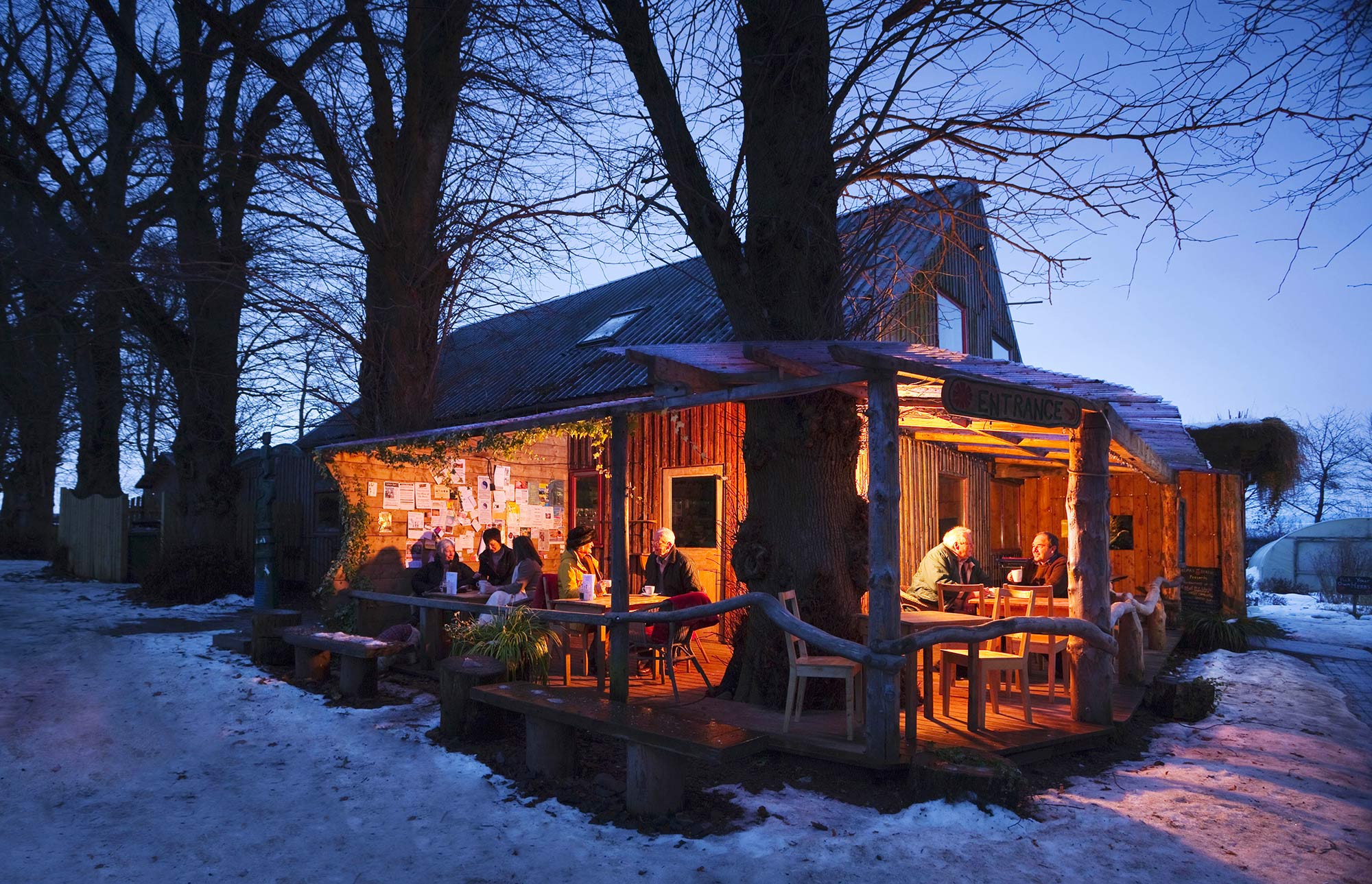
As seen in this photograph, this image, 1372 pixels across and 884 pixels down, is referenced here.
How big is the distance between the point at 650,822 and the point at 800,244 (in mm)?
4129

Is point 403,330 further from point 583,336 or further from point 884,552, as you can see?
point 884,552

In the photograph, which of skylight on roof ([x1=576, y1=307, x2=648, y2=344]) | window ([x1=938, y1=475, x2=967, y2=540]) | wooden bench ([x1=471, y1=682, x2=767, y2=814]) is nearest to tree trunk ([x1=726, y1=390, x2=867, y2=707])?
wooden bench ([x1=471, y1=682, x2=767, y2=814])

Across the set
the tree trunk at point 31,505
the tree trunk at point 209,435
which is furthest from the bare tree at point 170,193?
the tree trunk at point 31,505

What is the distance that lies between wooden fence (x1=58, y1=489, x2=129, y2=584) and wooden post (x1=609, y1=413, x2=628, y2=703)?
15.9 m

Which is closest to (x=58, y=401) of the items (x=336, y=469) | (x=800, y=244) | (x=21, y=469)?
(x=21, y=469)

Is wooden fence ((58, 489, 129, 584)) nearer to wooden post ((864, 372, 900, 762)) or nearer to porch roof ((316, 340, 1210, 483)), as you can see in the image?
porch roof ((316, 340, 1210, 483))

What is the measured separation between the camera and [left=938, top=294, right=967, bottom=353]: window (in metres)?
14.2

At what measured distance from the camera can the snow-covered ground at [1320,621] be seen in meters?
13.1

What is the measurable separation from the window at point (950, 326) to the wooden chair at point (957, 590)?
20.7ft

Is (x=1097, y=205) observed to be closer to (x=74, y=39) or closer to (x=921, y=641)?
(x=921, y=641)

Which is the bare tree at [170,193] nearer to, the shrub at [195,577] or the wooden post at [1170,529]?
the shrub at [195,577]

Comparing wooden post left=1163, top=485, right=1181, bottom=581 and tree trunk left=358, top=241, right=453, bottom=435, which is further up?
tree trunk left=358, top=241, right=453, bottom=435

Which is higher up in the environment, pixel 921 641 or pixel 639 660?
pixel 921 641

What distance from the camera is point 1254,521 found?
26.7m
